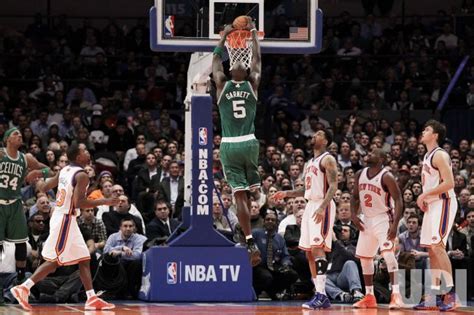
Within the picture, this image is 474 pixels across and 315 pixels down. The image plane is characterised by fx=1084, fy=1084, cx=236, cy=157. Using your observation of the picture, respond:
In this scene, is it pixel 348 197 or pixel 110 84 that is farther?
pixel 110 84

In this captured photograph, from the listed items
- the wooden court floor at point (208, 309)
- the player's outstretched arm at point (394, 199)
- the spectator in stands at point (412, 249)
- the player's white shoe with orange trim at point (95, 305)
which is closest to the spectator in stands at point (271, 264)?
the wooden court floor at point (208, 309)

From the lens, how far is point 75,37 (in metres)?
25.0

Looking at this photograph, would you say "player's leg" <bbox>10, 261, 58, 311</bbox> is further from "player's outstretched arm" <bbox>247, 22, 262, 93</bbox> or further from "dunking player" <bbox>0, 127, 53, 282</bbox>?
"player's outstretched arm" <bbox>247, 22, 262, 93</bbox>

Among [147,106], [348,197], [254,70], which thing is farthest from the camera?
[147,106]

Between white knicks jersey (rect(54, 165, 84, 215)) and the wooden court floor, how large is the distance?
126 cm

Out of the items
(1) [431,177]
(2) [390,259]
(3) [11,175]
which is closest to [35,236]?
(3) [11,175]

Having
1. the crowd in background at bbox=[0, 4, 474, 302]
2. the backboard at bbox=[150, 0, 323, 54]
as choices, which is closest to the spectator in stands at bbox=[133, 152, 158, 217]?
the crowd in background at bbox=[0, 4, 474, 302]

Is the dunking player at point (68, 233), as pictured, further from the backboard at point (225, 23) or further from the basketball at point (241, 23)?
the basketball at point (241, 23)

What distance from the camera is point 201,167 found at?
15531 mm

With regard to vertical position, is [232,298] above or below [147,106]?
below

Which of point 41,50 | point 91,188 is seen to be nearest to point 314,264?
point 91,188

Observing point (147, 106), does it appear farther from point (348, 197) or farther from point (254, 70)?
point (254, 70)

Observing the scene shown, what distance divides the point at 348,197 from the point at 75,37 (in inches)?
398

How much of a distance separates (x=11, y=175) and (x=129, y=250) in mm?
2211
